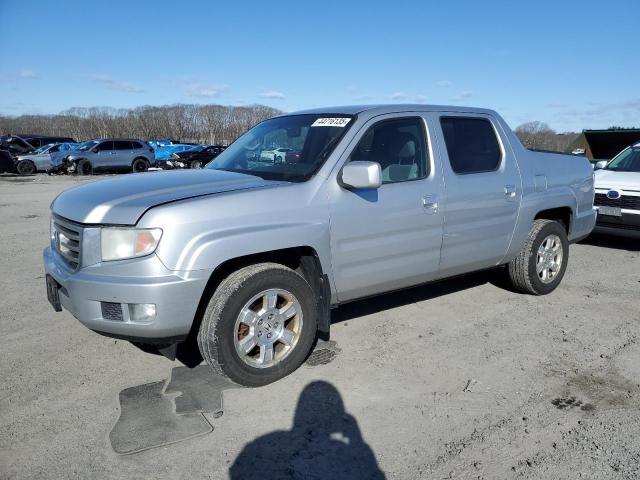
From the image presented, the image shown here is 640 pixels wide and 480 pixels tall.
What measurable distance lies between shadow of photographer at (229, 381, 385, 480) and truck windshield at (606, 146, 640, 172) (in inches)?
295

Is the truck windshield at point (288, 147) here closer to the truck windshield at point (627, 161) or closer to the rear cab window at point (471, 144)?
the rear cab window at point (471, 144)

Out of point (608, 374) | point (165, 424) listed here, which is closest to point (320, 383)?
point (165, 424)

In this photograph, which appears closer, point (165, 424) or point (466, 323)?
point (165, 424)

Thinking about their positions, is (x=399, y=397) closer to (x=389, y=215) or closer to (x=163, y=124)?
(x=389, y=215)

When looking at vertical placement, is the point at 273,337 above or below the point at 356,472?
above

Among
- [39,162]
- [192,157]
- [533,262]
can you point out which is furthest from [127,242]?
[39,162]

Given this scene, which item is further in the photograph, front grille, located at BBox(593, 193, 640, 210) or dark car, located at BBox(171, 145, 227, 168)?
dark car, located at BBox(171, 145, 227, 168)

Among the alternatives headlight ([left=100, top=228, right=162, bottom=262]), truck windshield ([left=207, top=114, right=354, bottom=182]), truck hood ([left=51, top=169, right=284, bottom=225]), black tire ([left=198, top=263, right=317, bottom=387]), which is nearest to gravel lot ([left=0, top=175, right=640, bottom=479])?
black tire ([left=198, top=263, right=317, bottom=387])

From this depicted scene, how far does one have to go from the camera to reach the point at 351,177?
3.68 metres

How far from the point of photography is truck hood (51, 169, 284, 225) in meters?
3.22

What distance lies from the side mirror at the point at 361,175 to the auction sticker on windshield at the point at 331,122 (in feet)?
1.77

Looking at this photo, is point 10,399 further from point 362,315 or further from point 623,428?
point 623,428

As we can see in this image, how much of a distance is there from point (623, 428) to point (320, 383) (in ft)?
6.13

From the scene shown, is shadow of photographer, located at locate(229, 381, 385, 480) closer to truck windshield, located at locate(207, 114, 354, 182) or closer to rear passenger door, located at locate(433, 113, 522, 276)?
truck windshield, located at locate(207, 114, 354, 182)
